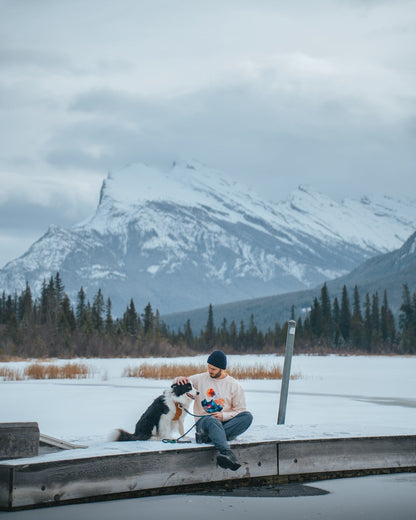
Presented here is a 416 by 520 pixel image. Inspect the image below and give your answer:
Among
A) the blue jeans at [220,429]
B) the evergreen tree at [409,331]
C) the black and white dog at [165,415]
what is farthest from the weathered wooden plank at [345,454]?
the evergreen tree at [409,331]

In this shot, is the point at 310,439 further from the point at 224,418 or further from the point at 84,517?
the point at 84,517

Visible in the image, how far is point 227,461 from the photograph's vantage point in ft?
25.6

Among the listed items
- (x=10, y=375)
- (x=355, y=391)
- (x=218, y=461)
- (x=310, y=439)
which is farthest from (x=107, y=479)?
(x=10, y=375)

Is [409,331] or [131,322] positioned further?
[409,331]

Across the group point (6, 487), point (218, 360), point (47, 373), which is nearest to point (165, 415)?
point (218, 360)

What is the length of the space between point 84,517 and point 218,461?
161cm

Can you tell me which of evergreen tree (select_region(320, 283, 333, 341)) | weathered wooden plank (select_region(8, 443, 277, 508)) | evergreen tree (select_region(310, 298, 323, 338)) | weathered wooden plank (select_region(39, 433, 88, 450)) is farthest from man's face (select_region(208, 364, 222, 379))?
evergreen tree (select_region(310, 298, 323, 338))

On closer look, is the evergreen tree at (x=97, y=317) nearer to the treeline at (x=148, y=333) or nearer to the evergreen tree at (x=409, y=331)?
the treeline at (x=148, y=333)

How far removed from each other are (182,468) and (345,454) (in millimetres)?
2037

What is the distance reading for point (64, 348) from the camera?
261 ft

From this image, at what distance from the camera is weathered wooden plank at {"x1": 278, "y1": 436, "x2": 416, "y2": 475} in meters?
8.49

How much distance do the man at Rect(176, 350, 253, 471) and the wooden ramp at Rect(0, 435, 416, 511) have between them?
0.45 m

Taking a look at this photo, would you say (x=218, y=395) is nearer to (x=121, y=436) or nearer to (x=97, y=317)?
(x=121, y=436)

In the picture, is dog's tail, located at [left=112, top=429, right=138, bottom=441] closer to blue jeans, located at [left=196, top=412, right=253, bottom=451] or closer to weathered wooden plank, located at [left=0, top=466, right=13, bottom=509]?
blue jeans, located at [left=196, top=412, right=253, bottom=451]
